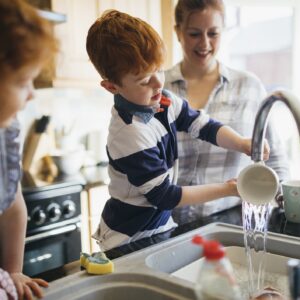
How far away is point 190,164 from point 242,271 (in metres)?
0.47

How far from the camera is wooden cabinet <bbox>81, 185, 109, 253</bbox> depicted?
226 centimetres

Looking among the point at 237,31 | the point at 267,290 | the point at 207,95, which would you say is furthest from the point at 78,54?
the point at 267,290

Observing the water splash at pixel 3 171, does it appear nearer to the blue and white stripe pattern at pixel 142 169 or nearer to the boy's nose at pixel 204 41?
the blue and white stripe pattern at pixel 142 169

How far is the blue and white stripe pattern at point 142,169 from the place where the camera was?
0.92 metres

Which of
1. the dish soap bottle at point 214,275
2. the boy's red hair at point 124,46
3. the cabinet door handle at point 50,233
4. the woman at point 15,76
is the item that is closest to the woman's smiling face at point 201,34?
the boy's red hair at point 124,46

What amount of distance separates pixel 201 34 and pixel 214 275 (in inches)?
42.0

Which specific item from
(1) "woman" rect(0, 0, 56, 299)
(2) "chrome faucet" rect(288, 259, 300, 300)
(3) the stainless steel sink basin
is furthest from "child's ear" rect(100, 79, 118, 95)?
(2) "chrome faucet" rect(288, 259, 300, 300)

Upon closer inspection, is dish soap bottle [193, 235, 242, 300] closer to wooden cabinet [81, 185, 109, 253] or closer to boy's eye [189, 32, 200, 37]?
boy's eye [189, 32, 200, 37]

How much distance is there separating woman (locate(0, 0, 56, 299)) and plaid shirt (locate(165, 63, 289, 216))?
2.42 ft

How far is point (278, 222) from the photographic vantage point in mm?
1047

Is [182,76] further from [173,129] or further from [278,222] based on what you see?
[278,222]

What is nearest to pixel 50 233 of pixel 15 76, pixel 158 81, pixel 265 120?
pixel 158 81

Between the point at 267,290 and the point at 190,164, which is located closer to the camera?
the point at 267,290

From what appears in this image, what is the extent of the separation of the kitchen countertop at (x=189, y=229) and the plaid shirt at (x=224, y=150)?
0.16 metres
